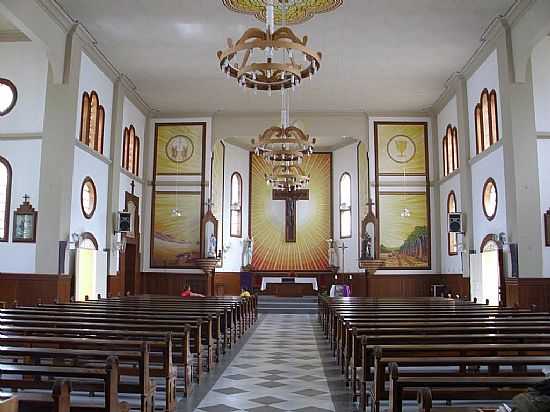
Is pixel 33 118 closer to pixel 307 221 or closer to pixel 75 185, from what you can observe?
pixel 75 185

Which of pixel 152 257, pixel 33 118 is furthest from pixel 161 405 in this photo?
pixel 152 257

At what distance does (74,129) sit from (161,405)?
31.0 ft

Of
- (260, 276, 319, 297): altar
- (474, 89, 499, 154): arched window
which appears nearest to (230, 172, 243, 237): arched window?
(260, 276, 319, 297): altar

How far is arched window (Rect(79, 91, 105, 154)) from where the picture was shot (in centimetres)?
1474

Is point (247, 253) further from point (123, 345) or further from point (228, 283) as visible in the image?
point (123, 345)

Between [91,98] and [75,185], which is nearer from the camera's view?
[75,185]

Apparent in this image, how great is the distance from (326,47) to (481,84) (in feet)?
15.2

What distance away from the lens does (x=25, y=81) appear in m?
14.1

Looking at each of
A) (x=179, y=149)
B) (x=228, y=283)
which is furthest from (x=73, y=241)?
(x=228, y=283)

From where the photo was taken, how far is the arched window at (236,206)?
24.3m

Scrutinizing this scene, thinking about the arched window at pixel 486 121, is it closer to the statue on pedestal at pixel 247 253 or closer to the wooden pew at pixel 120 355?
the statue on pedestal at pixel 247 253

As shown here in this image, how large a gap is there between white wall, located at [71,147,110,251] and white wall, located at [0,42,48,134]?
4.57 feet

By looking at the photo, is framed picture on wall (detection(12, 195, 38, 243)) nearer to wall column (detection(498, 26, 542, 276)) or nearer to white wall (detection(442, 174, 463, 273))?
wall column (detection(498, 26, 542, 276))

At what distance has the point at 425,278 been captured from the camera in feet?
65.9
